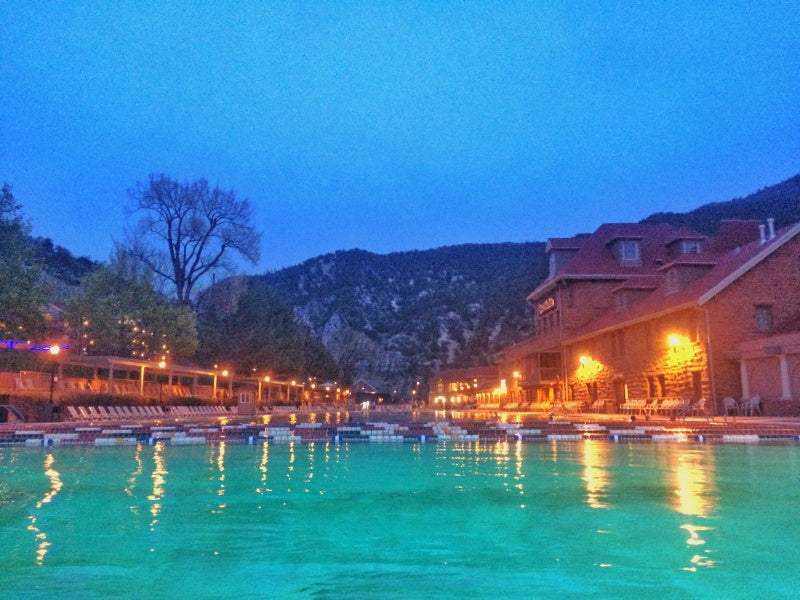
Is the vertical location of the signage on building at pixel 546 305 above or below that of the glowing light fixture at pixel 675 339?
above

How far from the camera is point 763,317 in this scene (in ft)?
71.3

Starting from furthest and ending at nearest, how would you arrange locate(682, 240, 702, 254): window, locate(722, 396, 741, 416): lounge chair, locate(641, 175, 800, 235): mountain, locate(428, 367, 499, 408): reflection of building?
locate(641, 175, 800, 235): mountain
locate(428, 367, 499, 408): reflection of building
locate(682, 240, 702, 254): window
locate(722, 396, 741, 416): lounge chair

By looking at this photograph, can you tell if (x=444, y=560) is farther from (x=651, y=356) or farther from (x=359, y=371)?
(x=359, y=371)

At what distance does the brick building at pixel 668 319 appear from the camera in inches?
830

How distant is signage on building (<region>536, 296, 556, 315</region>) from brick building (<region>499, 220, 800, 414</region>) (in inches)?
2.7

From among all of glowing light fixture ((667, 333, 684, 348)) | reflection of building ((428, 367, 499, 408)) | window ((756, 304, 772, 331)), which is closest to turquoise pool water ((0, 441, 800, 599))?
window ((756, 304, 772, 331))

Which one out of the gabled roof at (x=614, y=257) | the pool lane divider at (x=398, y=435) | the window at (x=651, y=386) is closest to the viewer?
the pool lane divider at (x=398, y=435)

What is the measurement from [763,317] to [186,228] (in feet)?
106

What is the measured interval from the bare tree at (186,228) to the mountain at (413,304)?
47.7 metres

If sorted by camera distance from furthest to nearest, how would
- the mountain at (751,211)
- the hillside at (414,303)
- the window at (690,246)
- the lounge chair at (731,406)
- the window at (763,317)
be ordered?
the hillside at (414,303), the mountain at (751,211), the window at (690,246), the window at (763,317), the lounge chair at (731,406)

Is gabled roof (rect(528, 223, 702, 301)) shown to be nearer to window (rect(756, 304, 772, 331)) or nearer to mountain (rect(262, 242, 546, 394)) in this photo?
window (rect(756, 304, 772, 331))

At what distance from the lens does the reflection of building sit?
184ft

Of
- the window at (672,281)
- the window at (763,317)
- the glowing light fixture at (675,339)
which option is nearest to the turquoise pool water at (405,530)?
the window at (763,317)

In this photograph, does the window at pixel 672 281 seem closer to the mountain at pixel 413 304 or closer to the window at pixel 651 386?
the window at pixel 651 386
